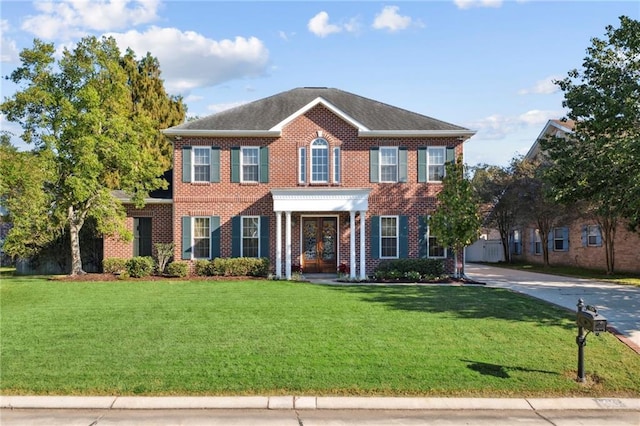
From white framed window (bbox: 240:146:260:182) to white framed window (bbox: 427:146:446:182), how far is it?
6.75m

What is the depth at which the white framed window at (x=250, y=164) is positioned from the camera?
21.4 metres

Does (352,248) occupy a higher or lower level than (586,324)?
higher

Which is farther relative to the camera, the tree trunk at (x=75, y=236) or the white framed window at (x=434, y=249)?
the white framed window at (x=434, y=249)

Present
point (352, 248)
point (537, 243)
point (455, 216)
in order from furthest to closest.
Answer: point (537, 243), point (352, 248), point (455, 216)

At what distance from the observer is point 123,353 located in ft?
29.0

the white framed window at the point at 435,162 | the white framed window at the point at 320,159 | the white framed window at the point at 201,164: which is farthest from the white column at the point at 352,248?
the white framed window at the point at 201,164

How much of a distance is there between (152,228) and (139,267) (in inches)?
98.0

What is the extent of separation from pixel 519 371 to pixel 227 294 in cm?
866

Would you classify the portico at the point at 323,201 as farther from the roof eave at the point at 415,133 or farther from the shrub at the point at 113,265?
the shrub at the point at 113,265

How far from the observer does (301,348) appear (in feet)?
29.9

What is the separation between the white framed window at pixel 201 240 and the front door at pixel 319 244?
373cm

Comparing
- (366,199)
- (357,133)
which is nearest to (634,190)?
(366,199)

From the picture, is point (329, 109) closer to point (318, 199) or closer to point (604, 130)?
point (318, 199)

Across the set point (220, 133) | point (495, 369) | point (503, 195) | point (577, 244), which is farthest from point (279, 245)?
point (577, 244)
